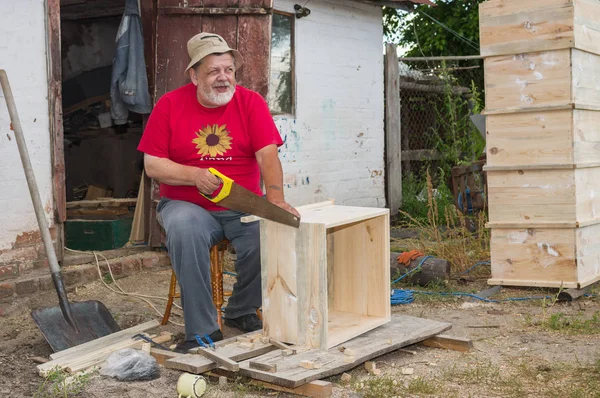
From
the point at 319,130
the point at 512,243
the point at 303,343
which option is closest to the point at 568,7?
the point at 512,243

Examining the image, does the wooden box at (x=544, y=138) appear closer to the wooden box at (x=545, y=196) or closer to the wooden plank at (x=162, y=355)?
the wooden box at (x=545, y=196)

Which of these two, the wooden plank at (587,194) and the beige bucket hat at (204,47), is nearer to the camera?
the beige bucket hat at (204,47)

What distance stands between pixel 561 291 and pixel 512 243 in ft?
1.58

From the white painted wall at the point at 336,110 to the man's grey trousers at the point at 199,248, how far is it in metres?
3.77

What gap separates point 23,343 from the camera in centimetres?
472

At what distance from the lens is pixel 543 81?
5555 mm

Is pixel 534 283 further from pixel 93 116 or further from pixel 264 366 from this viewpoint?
pixel 93 116

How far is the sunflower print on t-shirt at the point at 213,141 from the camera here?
4531 mm

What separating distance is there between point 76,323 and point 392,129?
6.35m

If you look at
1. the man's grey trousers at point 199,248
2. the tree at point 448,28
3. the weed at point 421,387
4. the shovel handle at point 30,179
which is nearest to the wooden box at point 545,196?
the man's grey trousers at point 199,248

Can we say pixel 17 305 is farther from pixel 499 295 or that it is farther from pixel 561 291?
pixel 561 291

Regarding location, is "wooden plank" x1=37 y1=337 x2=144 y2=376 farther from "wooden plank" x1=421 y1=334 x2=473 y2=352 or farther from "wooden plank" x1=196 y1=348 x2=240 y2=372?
"wooden plank" x1=421 y1=334 x2=473 y2=352

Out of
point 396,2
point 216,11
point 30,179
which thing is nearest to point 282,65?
point 216,11

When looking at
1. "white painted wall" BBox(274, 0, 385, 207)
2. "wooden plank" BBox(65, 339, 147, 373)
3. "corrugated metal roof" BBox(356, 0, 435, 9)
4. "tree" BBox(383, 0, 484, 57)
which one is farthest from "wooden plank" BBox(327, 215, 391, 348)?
"tree" BBox(383, 0, 484, 57)
